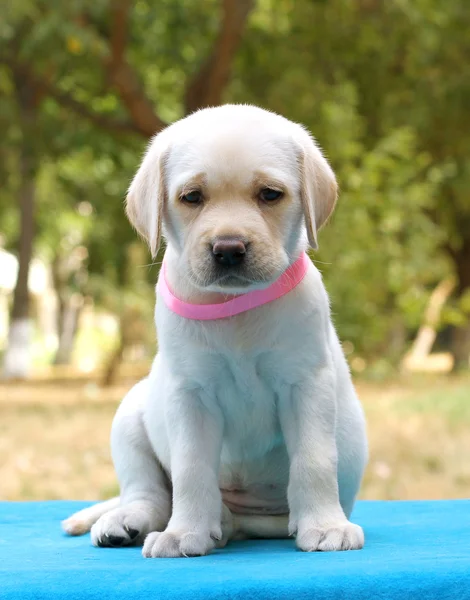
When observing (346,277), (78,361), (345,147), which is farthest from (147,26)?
(78,361)

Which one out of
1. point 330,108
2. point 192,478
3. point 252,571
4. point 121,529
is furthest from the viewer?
point 330,108

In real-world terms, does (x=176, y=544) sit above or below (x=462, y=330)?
above

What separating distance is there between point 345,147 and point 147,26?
3.95 meters

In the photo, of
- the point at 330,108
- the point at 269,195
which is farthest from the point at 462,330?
the point at 269,195

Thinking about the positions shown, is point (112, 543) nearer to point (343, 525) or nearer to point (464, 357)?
point (343, 525)

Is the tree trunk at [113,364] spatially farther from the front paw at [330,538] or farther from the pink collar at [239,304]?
the front paw at [330,538]

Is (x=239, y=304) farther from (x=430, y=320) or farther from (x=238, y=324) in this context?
(x=430, y=320)

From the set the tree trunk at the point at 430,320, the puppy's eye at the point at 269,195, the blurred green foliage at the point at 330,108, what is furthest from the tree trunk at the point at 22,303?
the puppy's eye at the point at 269,195

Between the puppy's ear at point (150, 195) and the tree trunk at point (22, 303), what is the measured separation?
15.4 metres

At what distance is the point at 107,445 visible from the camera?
1104cm

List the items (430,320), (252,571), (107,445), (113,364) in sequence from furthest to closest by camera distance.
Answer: (430,320)
(113,364)
(107,445)
(252,571)

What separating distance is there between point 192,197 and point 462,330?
67.9 ft

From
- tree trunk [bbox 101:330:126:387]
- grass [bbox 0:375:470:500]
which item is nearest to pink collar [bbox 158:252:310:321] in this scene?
grass [bbox 0:375:470:500]

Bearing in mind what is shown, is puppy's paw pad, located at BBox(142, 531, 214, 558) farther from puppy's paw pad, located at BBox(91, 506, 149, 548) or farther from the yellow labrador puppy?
puppy's paw pad, located at BBox(91, 506, 149, 548)
